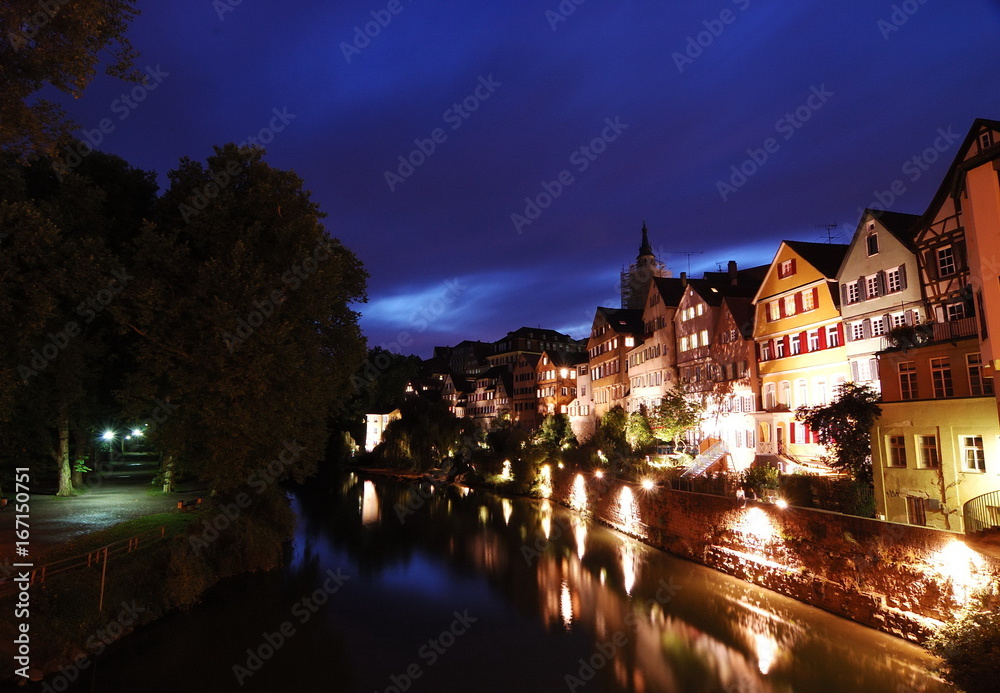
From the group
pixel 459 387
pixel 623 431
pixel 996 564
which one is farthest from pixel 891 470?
pixel 459 387

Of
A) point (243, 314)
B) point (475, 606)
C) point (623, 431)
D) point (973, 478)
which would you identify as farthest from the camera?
point (623, 431)

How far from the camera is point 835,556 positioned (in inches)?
720

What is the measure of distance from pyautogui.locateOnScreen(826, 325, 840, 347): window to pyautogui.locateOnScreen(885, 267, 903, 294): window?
3599 millimetres

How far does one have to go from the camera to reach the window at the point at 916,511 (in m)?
18.1

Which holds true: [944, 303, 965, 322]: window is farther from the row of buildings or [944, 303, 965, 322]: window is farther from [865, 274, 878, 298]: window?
[865, 274, 878, 298]: window

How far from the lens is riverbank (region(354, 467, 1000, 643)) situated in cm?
1481

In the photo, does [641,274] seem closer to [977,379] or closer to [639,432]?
[639,432]

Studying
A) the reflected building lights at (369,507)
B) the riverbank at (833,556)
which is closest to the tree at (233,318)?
the reflected building lights at (369,507)

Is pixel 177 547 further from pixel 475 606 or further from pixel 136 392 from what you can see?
pixel 475 606

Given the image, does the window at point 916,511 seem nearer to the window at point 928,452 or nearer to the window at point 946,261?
the window at point 928,452

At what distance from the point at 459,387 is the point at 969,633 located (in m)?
77.6

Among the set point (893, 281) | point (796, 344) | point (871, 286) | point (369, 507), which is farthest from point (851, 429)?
point (369, 507)

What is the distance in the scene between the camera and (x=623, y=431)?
40.6 m

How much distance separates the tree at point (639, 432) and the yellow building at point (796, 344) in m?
7.48
